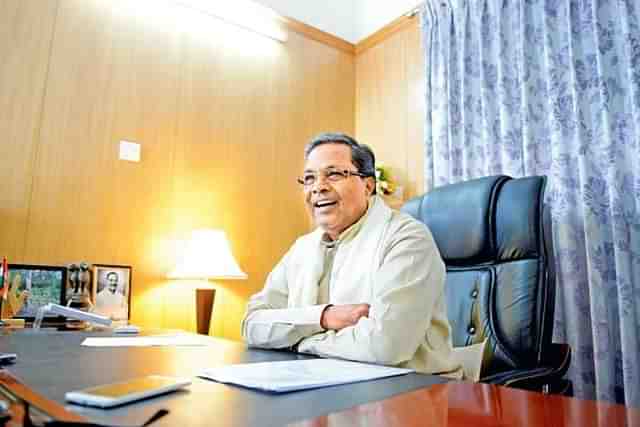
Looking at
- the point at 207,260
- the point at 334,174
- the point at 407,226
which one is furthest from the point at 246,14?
the point at 407,226

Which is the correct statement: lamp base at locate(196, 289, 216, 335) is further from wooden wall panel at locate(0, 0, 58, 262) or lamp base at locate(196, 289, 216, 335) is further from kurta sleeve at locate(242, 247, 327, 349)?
kurta sleeve at locate(242, 247, 327, 349)

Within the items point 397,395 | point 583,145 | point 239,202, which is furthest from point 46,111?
point 583,145

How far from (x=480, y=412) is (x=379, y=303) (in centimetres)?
56

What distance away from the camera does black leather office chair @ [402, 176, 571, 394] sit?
1.30m

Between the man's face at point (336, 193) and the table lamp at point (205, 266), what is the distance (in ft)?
3.34

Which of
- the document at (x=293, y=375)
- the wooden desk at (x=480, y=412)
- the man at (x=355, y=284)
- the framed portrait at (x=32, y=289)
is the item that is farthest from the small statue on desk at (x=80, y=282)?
the wooden desk at (x=480, y=412)

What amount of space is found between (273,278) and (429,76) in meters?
1.74

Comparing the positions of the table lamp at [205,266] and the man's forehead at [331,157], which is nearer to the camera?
the man's forehead at [331,157]

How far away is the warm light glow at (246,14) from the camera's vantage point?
276 cm

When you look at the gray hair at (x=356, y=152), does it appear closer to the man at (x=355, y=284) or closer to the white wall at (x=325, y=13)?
the man at (x=355, y=284)

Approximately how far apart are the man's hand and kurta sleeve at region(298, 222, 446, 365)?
2 centimetres

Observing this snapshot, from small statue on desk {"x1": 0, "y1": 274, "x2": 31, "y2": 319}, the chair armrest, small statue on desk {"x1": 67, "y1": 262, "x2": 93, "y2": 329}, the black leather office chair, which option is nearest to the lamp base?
small statue on desk {"x1": 67, "y1": 262, "x2": 93, "y2": 329}

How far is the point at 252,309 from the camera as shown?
1.41 m

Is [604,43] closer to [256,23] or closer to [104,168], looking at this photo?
[256,23]
